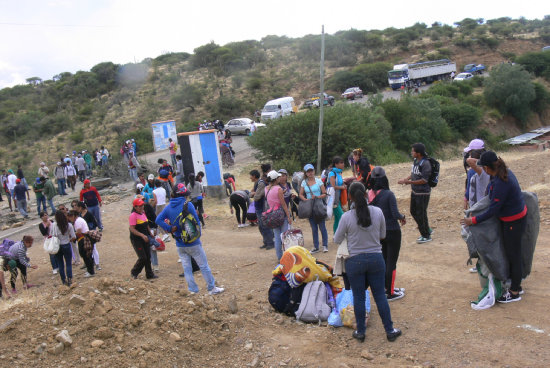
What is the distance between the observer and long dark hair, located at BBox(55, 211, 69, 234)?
816 cm

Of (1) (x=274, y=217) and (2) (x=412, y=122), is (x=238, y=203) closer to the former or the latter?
(1) (x=274, y=217)

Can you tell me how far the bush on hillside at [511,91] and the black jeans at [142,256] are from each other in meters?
42.0

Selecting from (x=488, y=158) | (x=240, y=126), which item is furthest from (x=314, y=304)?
(x=240, y=126)

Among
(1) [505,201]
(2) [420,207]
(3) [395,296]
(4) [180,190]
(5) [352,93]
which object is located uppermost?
(5) [352,93]

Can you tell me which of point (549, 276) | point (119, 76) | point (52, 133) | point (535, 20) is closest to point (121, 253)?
point (549, 276)

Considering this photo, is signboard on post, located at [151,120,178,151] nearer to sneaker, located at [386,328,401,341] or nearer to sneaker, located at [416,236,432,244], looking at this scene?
sneaker, located at [416,236,432,244]

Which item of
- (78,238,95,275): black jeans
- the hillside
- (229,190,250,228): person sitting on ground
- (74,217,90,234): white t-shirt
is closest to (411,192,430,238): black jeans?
(229,190,250,228): person sitting on ground

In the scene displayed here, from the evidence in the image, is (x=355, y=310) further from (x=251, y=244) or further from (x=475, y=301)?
(x=251, y=244)

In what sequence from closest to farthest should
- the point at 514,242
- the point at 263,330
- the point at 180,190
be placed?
the point at 514,242 < the point at 263,330 < the point at 180,190

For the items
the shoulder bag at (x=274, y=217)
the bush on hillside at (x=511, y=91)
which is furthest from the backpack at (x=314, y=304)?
the bush on hillside at (x=511, y=91)

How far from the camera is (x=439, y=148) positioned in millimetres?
34719

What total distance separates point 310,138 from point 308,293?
16.4 metres

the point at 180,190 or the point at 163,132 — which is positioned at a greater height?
the point at 163,132

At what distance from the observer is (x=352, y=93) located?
51.7m
